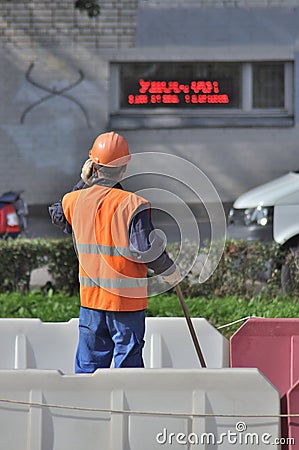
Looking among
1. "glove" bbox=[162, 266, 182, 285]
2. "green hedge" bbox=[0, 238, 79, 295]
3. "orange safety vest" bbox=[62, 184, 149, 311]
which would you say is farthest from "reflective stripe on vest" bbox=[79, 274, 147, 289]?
"green hedge" bbox=[0, 238, 79, 295]

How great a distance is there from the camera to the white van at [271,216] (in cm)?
1103

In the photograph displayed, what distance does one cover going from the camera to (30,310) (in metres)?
8.82

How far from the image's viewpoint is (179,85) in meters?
16.3

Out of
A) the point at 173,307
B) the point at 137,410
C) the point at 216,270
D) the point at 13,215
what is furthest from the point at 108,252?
the point at 13,215

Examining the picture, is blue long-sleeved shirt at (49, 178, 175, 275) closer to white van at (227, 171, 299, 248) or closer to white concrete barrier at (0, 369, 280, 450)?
white concrete barrier at (0, 369, 280, 450)

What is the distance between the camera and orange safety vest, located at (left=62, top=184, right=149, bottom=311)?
527cm

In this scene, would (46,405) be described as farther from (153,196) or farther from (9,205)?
(9,205)

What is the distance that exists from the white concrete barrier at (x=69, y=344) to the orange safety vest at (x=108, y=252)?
0.64 metres

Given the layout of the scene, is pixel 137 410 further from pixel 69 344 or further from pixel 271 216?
pixel 271 216

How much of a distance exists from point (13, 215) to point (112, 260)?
32.6 feet

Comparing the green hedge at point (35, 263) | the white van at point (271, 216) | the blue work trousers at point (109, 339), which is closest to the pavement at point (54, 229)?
the green hedge at point (35, 263)

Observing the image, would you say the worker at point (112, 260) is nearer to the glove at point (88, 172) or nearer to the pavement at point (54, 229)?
the glove at point (88, 172)

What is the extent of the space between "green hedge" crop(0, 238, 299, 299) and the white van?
0.82 m

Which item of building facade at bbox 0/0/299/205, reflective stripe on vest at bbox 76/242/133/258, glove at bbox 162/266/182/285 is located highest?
building facade at bbox 0/0/299/205
